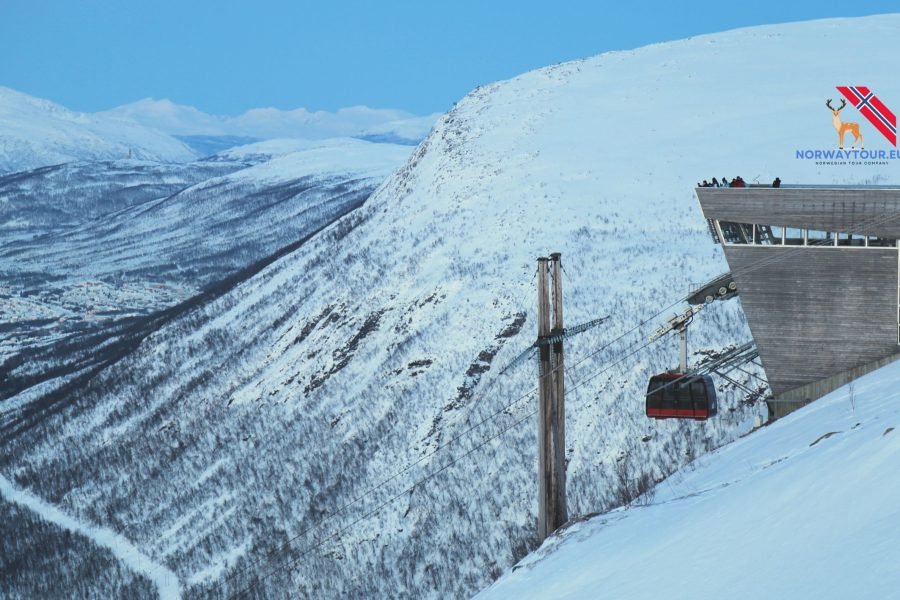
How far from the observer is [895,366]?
32.2m

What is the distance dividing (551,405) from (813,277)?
15.6 m

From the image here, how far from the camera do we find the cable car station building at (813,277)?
3550 centimetres

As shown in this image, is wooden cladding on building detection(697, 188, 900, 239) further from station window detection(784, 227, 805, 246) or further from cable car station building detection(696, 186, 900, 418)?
station window detection(784, 227, 805, 246)

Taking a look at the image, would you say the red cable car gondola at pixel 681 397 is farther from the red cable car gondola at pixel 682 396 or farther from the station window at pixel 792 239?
the station window at pixel 792 239

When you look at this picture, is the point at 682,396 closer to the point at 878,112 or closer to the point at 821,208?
the point at 821,208

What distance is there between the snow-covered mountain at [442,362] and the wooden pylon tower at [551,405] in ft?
20.5

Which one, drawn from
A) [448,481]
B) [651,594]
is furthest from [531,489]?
[651,594]

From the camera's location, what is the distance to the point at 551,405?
2380cm

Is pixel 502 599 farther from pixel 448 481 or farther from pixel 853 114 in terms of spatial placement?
pixel 853 114

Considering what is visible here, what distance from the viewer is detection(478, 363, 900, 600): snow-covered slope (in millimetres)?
14109

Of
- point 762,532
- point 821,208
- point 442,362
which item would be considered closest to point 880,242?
point 821,208

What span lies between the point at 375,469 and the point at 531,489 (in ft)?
37.2

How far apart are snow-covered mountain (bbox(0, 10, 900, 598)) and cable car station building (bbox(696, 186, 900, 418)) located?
242 inches

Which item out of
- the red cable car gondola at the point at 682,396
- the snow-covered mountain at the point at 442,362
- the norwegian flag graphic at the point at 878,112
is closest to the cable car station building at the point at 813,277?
the red cable car gondola at the point at 682,396
